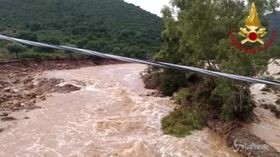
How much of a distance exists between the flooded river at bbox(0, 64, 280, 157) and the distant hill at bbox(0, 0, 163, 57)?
16.7 meters

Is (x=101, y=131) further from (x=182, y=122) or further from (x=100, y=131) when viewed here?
(x=182, y=122)

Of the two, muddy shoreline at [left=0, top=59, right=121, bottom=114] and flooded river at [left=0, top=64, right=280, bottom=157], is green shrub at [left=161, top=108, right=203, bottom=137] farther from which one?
muddy shoreline at [left=0, top=59, right=121, bottom=114]

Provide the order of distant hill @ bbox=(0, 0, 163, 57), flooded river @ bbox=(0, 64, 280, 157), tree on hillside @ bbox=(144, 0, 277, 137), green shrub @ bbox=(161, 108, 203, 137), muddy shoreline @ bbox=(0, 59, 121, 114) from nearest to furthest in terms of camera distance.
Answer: flooded river @ bbox=(0, 64, 280, 157), tree on hillside @ bbox=(144, 0, 277, 137), green shrub @ bbox=(161, 108, 203, 137), muddy shoreline @ bbox=(0, 59, 121, 114), distant hill @ bbox=(0, 0, 163, 57)

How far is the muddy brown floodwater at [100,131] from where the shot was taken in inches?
469

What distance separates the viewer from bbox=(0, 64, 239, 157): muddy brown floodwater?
11.9m

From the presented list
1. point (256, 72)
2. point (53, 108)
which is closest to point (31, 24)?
point (53, 108)

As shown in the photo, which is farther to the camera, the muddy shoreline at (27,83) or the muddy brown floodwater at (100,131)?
the muddy shoreline at (27,83)

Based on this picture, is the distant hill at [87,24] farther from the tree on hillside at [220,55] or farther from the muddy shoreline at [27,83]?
the tree on hillside at [220,55]

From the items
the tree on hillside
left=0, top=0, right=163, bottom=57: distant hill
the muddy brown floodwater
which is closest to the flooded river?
the muddy brown floodwater

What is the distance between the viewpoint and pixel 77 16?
46875 mm

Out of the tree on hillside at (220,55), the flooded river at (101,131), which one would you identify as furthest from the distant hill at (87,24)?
the tree on hillside at (220,55)

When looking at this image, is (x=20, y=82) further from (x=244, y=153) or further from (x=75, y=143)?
(x=244, y=153)

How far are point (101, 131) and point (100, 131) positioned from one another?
4 centimetres

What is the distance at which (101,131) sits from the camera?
13828 mm
